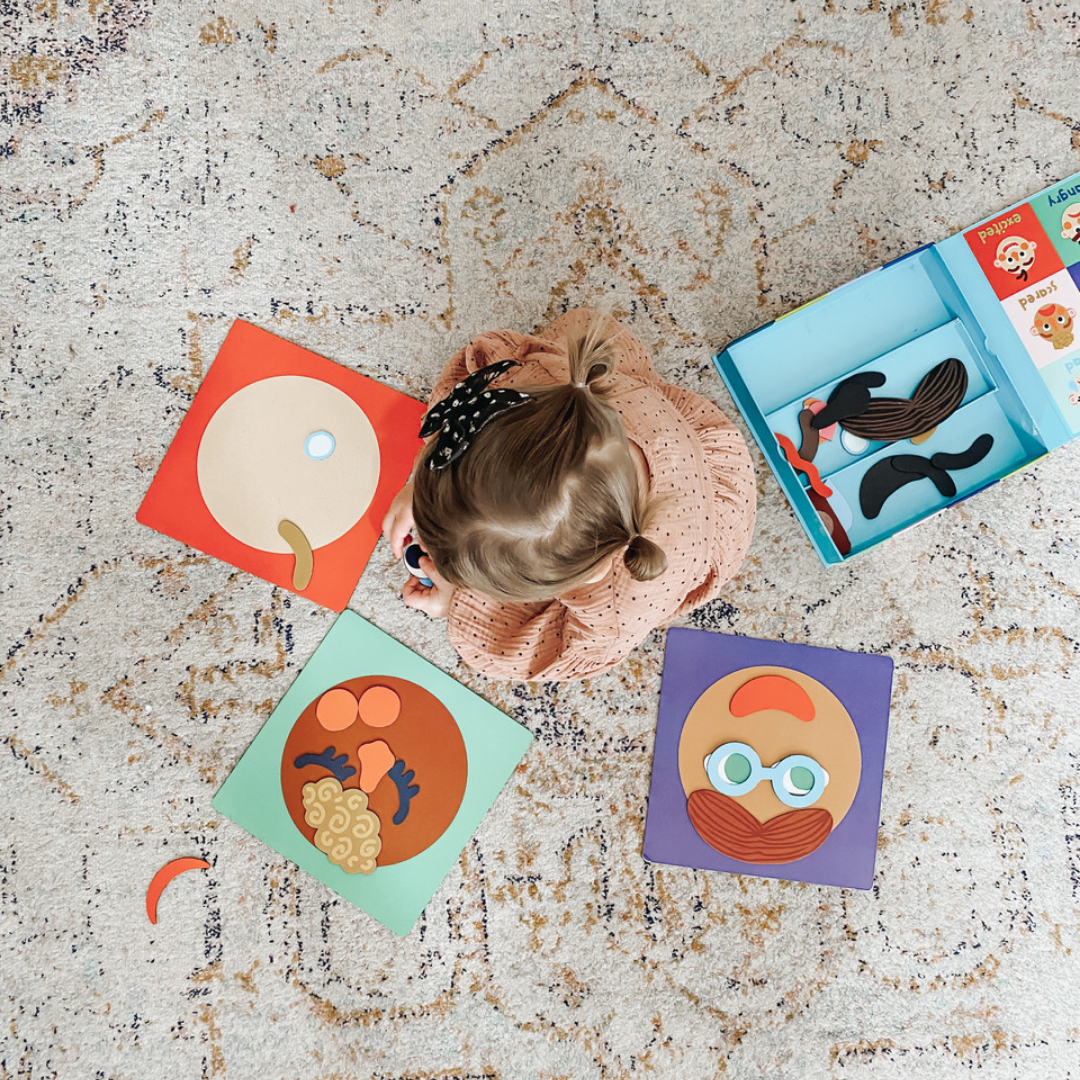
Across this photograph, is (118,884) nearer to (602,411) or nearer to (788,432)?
(602,411)

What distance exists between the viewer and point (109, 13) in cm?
85

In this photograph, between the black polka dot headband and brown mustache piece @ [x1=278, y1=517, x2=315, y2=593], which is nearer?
the black polka dot headband

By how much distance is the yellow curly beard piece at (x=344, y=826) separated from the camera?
0.80 meters

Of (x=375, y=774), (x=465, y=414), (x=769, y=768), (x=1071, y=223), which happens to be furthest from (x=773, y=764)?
(x=1071, y=223)

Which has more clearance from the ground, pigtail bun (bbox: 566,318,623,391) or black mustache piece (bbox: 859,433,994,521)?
pigtail bun (bbox: 566,318,623,391)

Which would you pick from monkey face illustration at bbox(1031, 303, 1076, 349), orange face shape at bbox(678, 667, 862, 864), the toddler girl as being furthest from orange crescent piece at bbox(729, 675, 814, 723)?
monkey face illustration at bbox(1031, 303, 1076, 349)

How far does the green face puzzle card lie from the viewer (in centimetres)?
81

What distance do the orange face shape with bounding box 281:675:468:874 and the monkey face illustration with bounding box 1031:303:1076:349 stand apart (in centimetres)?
73

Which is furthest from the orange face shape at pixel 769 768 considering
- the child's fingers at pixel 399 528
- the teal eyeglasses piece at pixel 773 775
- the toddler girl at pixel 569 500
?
the child's fingers at pixel 399 528

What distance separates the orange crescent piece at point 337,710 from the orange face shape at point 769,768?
351 mm

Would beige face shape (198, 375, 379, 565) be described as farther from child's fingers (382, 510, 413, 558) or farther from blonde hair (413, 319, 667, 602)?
blonde hair (413, 319, 667, 602)

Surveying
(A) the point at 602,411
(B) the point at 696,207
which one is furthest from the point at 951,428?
(A) the point at 602,411

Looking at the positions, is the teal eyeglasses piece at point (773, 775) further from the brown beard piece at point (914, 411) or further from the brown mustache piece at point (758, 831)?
the brown beard piece at point (914, 411)

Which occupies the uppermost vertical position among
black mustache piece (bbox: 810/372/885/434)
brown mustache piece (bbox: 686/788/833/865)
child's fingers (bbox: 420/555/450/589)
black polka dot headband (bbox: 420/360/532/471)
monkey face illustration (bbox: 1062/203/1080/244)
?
monkey face illustration (bbox: 1062/203/1080/244)
